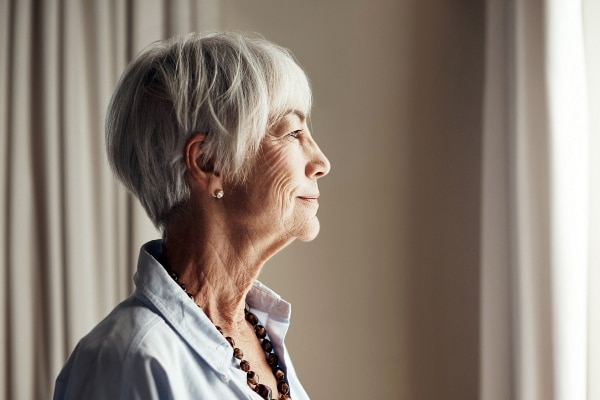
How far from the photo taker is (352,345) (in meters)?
2.38

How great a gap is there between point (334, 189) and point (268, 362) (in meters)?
1.12

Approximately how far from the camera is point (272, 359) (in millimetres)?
1347

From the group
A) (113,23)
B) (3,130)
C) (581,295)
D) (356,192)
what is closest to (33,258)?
(3,130)

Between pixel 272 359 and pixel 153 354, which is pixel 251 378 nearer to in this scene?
pixel 272 359

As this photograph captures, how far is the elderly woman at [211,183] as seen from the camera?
43.8 inches

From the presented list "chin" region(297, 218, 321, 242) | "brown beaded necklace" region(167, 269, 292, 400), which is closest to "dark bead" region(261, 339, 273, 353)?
"brown beaded necklace" region(167, 269, 292, 400)

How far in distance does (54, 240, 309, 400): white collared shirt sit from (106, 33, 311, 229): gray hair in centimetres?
14

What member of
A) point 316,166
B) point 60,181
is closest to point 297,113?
point 316,166

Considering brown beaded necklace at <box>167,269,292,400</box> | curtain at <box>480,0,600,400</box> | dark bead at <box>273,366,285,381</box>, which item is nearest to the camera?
brown beaded necklace at <box>167,269,292,400</box>

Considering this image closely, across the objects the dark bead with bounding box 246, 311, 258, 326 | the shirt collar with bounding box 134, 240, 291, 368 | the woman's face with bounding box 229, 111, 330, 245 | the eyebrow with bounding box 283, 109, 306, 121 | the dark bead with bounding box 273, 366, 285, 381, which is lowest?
the dark bead with bounding box 273, 366, 285, 381

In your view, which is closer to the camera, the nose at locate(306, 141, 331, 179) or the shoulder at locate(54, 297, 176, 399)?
the shoulder at locate(54, 297, 176, 399)

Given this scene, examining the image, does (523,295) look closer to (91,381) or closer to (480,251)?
(480,251)

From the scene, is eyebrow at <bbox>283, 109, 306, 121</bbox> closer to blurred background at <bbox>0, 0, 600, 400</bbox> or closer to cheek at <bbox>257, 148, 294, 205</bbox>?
cheek at <bbox>257, 148, 294, 205</bbox>

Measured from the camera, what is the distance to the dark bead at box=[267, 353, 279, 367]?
4.40 ft
